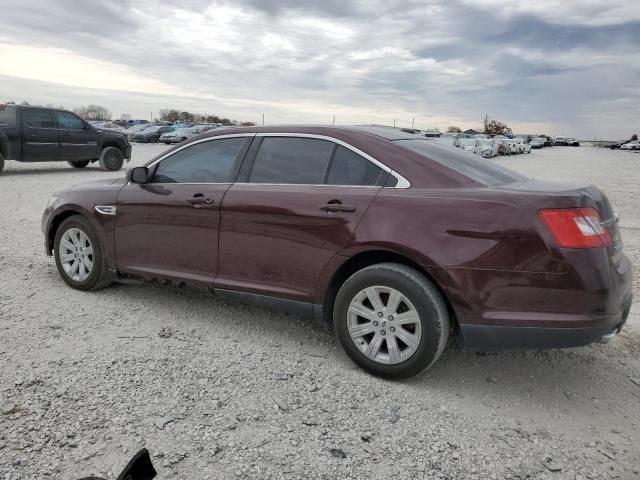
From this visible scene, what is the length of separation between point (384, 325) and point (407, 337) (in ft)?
0.51

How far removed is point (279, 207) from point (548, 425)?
2068mm

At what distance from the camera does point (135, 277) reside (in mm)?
4625

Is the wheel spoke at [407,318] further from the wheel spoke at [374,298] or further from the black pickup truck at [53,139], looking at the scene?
the black pickup truck at [53,139]

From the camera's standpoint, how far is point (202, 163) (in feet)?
14.1

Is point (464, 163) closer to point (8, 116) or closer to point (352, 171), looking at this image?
point (352, 171)

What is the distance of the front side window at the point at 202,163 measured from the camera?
4180 mm

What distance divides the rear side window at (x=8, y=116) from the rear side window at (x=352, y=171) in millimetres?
13600

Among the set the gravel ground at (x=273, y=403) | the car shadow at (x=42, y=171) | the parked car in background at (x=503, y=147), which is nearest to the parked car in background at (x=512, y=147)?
the parked car in background at (x=503, y=147)

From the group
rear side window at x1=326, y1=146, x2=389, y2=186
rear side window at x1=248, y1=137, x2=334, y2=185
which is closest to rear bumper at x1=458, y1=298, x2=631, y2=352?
rear side window at x1=326, y1=146, x2=389, y2=186

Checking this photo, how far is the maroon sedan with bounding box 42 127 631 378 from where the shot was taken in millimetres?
2984

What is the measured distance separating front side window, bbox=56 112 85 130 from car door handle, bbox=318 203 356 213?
14.2 m

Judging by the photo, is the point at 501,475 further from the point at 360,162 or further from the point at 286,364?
the point at 360,162

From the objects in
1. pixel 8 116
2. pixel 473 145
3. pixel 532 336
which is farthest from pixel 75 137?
pixel 473 145

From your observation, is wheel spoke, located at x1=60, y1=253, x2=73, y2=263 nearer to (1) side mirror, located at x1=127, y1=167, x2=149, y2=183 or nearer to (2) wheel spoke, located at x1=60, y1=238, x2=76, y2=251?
(2) wheel spoke, located at x1=60, y1=238, x2=76, y2=251
